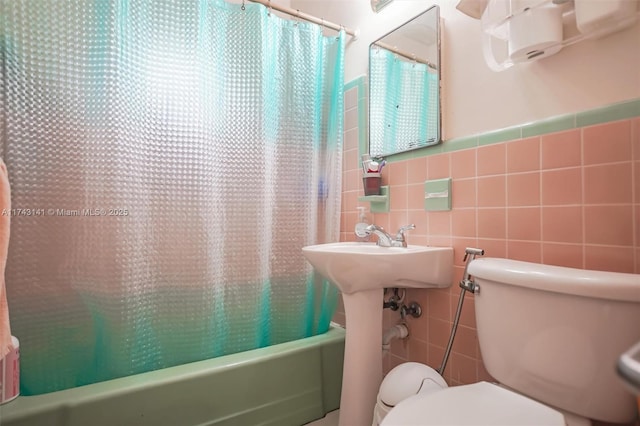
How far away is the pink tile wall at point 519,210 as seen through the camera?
2.78ft

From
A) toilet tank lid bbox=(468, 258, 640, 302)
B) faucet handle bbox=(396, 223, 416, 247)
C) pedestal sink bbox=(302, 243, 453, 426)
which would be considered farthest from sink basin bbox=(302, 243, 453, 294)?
toilet tank lid bbox=(468, 258, 640, 302)

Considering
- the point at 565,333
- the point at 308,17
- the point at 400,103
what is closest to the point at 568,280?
the point at 565,333

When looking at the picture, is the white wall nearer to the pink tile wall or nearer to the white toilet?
the pink tile wall

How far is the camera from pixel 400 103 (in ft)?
4.85

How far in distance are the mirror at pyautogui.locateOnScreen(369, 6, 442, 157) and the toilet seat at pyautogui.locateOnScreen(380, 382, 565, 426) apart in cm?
86

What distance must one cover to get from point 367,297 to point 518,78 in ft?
2.86

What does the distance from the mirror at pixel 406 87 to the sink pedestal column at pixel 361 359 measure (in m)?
0.67

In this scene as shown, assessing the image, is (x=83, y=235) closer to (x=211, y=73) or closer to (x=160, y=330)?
(x=160, y=330)

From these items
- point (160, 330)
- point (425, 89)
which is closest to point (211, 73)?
point (425, 89)

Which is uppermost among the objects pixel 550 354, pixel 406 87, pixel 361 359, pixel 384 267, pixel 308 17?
pixel 308 17

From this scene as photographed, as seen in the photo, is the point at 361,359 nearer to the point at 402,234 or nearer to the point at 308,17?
the point at 402,234

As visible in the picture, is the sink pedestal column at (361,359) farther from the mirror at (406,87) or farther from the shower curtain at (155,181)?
the mirror at (406,87)

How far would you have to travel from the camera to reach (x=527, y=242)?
101 cm

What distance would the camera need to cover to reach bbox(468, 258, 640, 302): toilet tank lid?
67 cm
